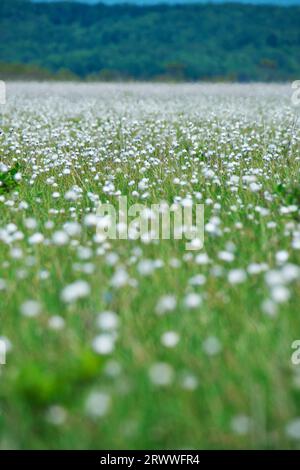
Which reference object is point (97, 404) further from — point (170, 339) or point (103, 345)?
point (170, 339)

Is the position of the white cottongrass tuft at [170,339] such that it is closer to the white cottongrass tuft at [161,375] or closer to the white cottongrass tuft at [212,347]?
the white cottongrass tuft at [212,347]

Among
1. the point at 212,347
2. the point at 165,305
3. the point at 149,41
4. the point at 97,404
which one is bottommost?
the point at 97,404

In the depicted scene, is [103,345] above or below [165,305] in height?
below

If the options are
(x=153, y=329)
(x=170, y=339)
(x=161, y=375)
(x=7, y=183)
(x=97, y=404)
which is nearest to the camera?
(x=97, y=404)

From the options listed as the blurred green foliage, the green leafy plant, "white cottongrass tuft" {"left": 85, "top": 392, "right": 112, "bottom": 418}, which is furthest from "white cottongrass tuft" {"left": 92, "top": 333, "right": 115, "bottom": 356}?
the blurred green foliage

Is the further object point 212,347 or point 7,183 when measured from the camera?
point 7,183

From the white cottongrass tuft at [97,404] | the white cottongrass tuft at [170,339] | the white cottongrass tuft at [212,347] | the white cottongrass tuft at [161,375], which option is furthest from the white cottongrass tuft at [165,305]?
the white cottongrass tuft at [97,404]

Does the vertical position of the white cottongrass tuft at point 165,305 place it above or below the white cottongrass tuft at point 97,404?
above

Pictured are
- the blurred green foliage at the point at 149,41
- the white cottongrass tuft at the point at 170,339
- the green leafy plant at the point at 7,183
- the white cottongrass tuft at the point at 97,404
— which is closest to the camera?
the white cottongrass tuft at the point at 97,404

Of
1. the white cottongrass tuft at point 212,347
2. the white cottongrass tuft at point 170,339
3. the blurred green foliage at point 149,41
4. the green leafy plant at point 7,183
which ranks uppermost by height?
the blurred green foliage at point 149,41

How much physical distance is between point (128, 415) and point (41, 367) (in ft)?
2.21

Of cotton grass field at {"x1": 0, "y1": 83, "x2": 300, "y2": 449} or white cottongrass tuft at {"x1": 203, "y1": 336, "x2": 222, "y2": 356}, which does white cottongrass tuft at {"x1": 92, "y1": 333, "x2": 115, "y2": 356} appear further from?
white cottongrass tuft at {"x1": 203, "y1": 336, "x2": 222, "y2": 356}

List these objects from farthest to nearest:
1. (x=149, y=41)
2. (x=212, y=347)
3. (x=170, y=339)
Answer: (x=149, y=41) → (x=170, y=339) → (x=212, y=347)

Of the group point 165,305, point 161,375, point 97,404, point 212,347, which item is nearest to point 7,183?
point 165,305
